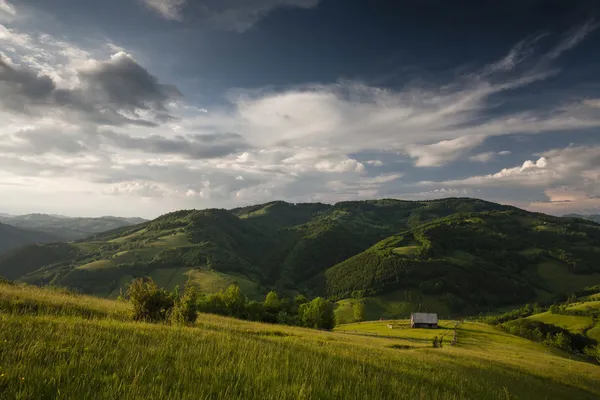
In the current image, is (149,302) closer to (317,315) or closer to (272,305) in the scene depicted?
(272,305)

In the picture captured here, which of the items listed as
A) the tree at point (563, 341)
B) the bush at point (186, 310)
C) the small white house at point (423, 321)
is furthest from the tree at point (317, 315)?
the tree at point (563, 341)

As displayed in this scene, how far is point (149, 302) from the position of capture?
18750 mm

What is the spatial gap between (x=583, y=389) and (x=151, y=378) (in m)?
32.5

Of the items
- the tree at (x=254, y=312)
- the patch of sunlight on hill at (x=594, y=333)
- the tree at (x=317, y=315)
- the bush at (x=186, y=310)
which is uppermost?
the bush at (x=186, y=310)

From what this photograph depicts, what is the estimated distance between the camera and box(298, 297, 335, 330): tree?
9665 centimetres

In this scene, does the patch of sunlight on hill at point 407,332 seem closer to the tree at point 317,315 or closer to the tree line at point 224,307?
the tree at point 317,315

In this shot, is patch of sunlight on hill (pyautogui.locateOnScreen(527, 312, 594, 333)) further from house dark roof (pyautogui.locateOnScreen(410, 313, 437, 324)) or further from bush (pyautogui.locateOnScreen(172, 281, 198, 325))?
bush (pyautogui.locateOnScreen(172, 281, 198, 325))

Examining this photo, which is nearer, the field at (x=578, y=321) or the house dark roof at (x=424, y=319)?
the house dark roof at (x=424, y=319)

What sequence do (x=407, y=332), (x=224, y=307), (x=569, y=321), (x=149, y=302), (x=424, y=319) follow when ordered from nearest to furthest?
1. (x=149, y=302)
2. (x=224, y=307)
3. (x=407, y=332)
4. (x=424, y=319)
5. (x=569, y=321)

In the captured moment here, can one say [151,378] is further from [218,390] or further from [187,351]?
[187,351]

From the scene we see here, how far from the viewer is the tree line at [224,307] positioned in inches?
722

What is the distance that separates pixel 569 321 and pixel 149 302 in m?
229

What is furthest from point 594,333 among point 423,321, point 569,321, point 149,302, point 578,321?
point 149,302

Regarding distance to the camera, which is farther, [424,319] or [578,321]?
[578,321]
